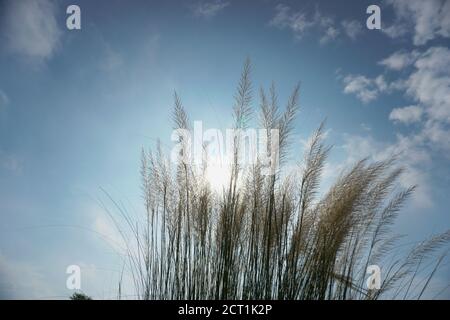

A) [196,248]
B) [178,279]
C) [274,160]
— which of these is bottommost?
[178,279]

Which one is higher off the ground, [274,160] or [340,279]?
[274,160]

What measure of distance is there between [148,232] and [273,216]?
33.5 inches

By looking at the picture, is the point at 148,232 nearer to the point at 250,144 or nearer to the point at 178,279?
the point at 178,279

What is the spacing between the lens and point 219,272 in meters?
2.55
